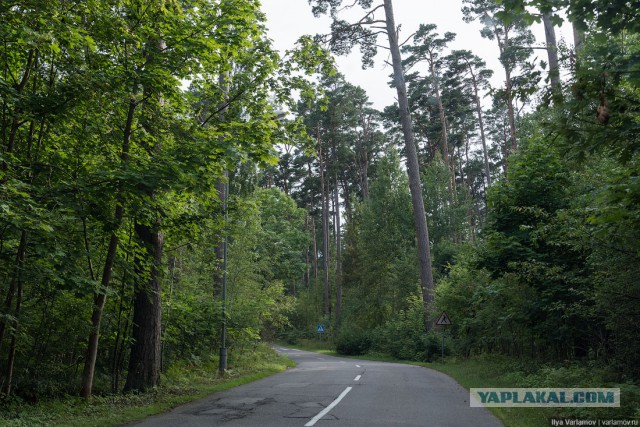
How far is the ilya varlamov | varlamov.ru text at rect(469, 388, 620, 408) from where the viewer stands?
8.62 metres

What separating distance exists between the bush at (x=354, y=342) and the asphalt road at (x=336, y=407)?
943 inches

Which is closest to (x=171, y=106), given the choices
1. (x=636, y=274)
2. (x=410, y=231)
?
(x=636, y=274)

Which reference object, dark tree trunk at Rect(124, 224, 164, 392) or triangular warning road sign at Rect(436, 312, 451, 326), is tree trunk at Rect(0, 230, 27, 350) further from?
triangular warning road sign at Rect(436, 312, 451, 326)

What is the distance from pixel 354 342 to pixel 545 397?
29.8 m

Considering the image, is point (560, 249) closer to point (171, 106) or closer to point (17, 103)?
point (171, 106)

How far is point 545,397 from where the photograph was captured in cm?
1040

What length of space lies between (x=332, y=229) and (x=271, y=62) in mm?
61481

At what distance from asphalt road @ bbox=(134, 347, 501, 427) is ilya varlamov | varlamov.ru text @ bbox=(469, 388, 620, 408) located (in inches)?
17.1

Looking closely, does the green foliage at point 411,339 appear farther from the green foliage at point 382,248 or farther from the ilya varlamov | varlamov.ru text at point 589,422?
the ilya varlamov | varlamov.ru text at point 589,422

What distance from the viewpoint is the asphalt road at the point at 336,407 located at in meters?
8.83

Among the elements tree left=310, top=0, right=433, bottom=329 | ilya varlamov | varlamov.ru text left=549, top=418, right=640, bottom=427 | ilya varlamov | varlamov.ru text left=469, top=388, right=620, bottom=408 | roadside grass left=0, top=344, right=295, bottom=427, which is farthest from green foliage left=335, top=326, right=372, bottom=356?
ilya varlamov | varlamov.ru text left=549, top=418, right=640, bottom=427

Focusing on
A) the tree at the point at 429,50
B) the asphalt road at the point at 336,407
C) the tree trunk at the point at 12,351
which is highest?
the tree at the point at 429,50

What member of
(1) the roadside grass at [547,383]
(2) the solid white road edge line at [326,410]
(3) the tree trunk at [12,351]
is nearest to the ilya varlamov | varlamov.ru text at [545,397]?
(1) the roadside grass at [547,383]

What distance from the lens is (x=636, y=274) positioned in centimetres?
921
